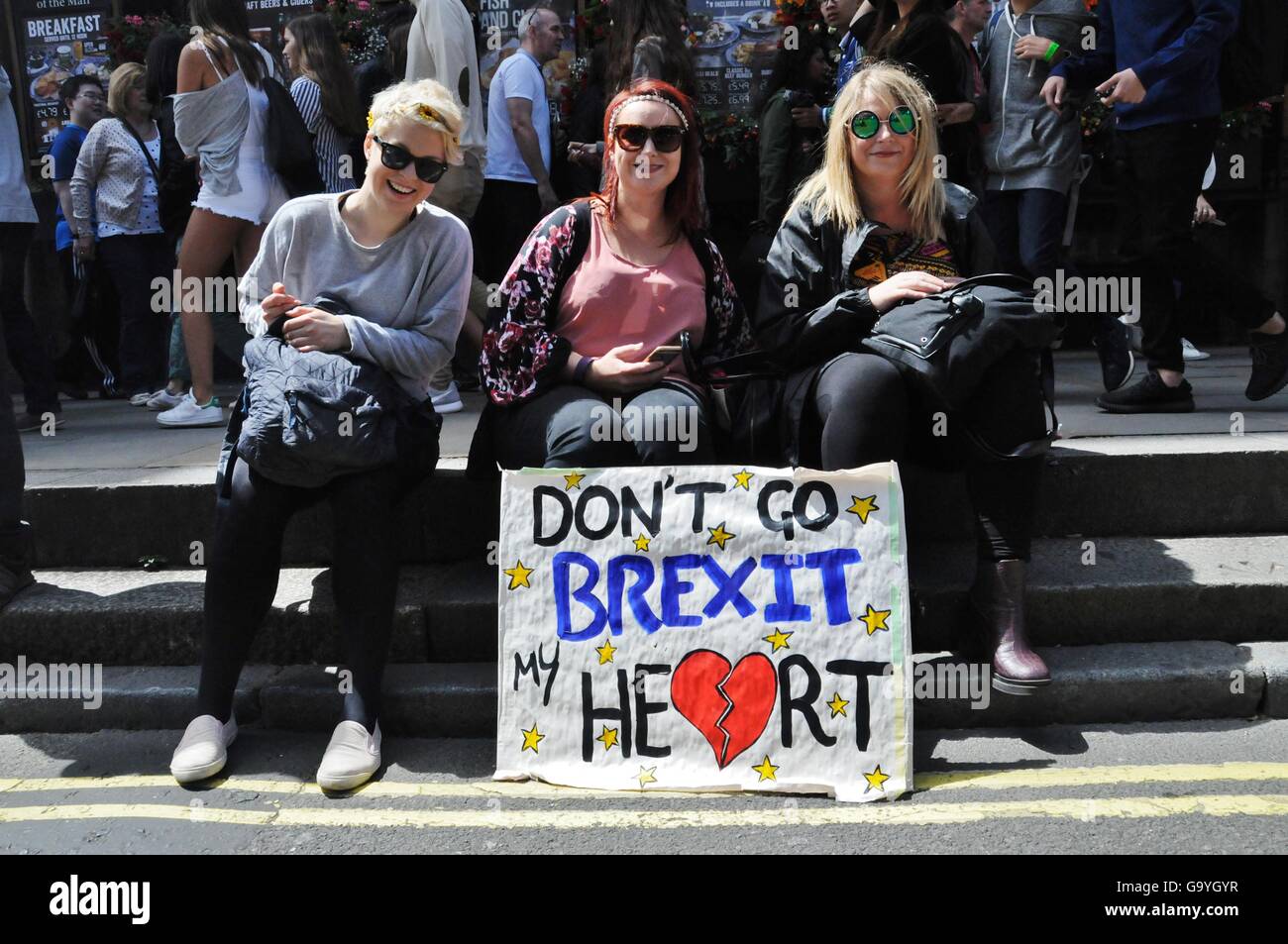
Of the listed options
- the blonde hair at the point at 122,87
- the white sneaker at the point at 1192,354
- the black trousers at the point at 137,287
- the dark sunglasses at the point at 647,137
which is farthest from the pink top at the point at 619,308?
the blonde hair at the point at 122,87

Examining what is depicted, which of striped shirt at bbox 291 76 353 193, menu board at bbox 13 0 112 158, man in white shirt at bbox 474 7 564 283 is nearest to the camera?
striped shirt at bbox 291 76 353 193

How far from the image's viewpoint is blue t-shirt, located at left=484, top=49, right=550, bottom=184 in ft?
18.8

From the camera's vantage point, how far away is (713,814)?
2.79 meters

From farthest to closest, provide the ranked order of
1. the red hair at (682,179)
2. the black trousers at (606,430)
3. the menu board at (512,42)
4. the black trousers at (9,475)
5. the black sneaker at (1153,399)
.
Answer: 1. the menu board at (512,42)
2. the black sneaker at (1153,399)
3. the black trousers at (9,475)
4. the red hair at (682,179)
5. the black trousers at (606,430)

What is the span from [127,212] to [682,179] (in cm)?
426

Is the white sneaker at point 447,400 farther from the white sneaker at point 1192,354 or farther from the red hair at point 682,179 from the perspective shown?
the white sneaker at point 1192,354

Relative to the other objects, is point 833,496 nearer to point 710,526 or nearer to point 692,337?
point 710,526

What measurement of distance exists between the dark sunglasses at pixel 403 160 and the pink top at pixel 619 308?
1.63ft

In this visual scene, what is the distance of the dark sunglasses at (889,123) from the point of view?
3.38 m

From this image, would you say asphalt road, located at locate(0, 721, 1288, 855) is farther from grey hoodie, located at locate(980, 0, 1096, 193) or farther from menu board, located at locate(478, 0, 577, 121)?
menu board, located at locate(478, 0, 577, 121)

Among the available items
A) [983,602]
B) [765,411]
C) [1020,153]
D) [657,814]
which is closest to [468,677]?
[657,814]

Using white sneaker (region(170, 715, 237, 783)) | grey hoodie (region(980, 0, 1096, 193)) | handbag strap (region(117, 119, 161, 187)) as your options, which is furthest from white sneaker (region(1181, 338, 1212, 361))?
handbag strap (region(117, 119, 161, 187))

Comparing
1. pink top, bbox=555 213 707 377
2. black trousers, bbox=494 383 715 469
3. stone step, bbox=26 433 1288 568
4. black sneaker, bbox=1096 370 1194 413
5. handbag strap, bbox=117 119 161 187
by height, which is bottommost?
stone step, bbox=26 433 1288 568

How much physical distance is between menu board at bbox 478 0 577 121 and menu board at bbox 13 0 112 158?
274cm
